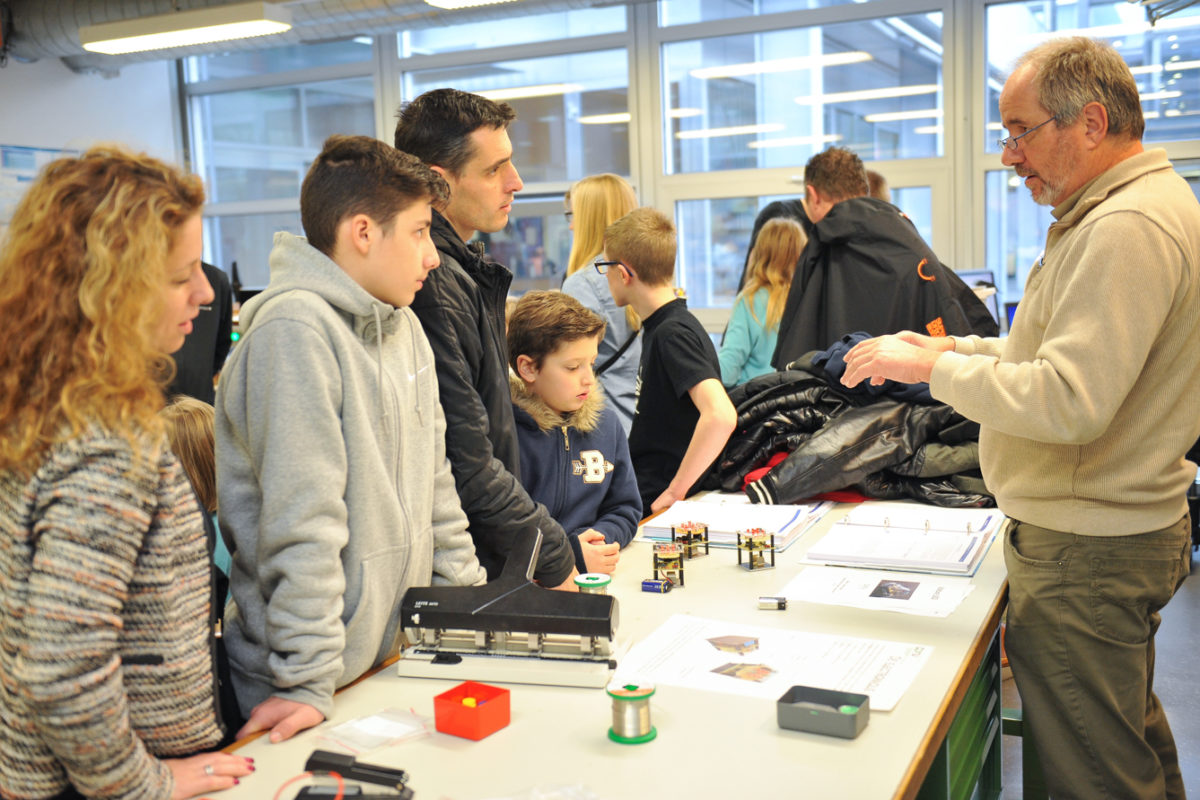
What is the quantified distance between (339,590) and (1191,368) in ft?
4.51

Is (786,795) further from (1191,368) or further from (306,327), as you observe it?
(1191,368)

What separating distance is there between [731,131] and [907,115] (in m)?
1.10

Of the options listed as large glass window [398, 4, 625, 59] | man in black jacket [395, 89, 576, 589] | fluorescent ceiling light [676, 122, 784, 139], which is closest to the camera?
man in black jacket [395, 89, 576, 589]

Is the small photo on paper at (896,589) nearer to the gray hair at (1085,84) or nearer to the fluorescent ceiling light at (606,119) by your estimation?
the gray hair at (1085,84)

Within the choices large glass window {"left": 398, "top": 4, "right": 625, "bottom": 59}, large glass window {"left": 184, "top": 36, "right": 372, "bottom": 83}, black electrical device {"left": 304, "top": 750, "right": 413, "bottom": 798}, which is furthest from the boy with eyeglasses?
large glass window {"left": 184, "top": 36, "right": 372, "bottom": 83}

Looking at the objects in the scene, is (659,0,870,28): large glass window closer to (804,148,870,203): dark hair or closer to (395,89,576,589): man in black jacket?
(804,148,870,203): dark hair

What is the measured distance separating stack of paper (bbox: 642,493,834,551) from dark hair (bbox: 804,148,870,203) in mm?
1200

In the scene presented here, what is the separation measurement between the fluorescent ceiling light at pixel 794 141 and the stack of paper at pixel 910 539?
14.3 feet

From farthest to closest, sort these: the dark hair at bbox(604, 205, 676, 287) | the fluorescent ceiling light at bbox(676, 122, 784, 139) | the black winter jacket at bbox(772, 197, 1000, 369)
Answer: the fluorescent ceiling light at bbox(676, 122, 784, 139) < the black winter jacket at bbox(772, 197, 1000, 369) < the dark hair at bbox(604, 205, 676, 287)

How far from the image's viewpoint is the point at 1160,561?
1.75m

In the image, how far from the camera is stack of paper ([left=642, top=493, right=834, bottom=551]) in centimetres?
227

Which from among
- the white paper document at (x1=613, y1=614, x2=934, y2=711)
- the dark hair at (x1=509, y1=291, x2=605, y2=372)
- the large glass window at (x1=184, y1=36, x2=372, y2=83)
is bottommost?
the white paper document at (x1=613, y1=614, x2=934, y2=711)

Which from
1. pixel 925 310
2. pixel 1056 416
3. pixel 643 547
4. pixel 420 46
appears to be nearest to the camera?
pixel 1056 416

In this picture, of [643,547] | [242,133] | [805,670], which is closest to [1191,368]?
[805,670]
